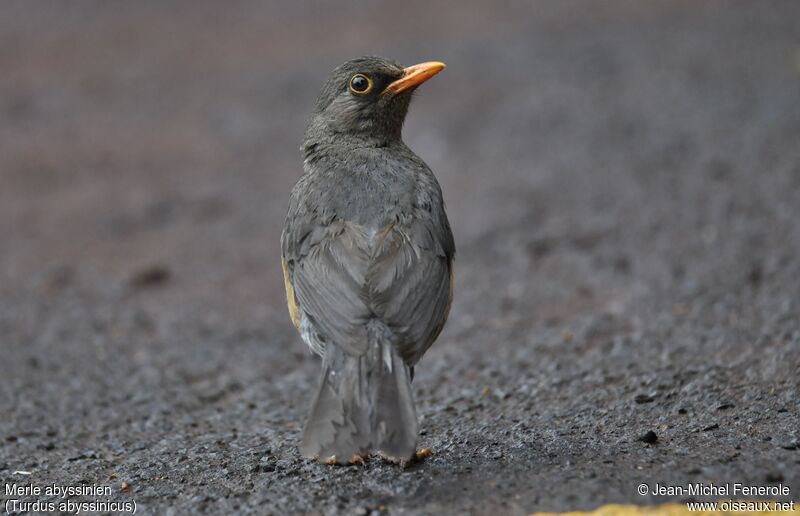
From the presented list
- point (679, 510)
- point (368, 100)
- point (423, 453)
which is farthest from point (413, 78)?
point (679, 510)

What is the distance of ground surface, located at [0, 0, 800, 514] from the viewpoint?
4797mm

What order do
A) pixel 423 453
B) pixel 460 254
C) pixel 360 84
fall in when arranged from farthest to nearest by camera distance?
1. pixel 460 254
2. pixel 360 84
3. pixel 423 453

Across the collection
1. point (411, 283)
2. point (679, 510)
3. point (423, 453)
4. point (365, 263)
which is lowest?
point (679, 510)

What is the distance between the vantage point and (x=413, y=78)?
557 centimetres

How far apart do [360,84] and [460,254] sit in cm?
379

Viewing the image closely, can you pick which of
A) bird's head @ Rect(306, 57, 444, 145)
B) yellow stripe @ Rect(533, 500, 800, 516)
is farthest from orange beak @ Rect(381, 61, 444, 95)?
yellow stripe @ Rect(533, 500, 800, 516)

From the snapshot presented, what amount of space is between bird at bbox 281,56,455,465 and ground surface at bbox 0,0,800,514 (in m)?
0.36

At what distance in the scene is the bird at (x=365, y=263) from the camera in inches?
165

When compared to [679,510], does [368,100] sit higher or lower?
higher

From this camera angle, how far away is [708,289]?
7.35 meters

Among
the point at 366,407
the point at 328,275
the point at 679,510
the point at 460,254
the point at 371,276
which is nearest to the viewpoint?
the point at 679,510

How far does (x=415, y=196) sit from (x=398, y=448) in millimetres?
1536

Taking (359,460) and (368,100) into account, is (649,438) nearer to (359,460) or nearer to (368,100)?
(359,460)

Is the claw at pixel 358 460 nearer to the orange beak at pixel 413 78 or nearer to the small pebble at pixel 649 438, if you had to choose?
the small pebble at pixel 649 438
